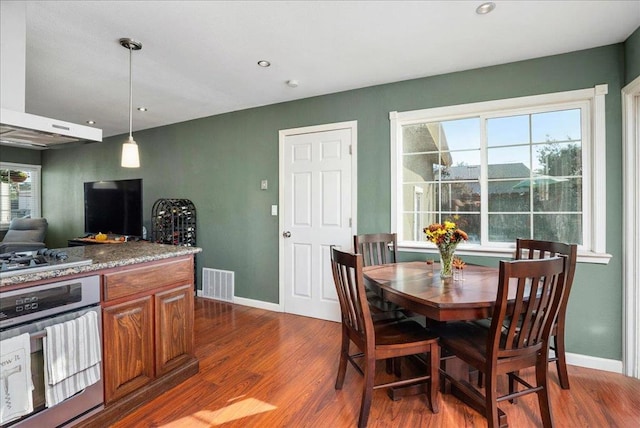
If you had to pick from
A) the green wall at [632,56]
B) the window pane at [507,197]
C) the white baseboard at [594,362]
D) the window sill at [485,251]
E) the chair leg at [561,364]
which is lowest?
the white baseboard at [594,362]

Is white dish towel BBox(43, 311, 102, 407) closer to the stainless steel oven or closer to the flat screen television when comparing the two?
the stainless steel oven

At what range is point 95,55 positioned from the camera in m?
2.49

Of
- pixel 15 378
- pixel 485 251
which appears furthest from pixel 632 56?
pixel 15 378

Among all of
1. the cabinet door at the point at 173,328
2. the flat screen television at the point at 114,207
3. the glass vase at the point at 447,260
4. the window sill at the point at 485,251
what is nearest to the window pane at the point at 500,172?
the window sill at the point at 485,251

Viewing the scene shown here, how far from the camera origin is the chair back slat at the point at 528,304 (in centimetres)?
146

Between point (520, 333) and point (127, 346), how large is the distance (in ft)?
7.22

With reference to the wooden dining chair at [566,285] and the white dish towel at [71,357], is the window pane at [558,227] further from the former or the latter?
the white dish towel at [71,357]

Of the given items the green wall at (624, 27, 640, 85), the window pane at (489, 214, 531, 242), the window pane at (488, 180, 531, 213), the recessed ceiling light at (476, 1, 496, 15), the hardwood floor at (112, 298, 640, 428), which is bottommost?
the hardwood floor at (112, 298, 640, 428)

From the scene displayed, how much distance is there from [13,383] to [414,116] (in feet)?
10.7

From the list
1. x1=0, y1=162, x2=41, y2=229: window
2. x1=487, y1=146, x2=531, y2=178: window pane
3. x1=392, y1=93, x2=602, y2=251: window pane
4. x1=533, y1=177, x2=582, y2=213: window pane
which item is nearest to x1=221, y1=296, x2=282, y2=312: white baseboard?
x1=392, y1=93, x2=602, y2=251: window pane

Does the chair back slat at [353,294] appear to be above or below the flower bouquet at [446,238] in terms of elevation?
below

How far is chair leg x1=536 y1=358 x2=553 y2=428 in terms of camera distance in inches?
64.1

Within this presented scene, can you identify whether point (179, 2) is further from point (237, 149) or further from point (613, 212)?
point (613, 212)

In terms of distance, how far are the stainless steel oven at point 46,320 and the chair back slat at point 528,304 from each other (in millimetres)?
2104
